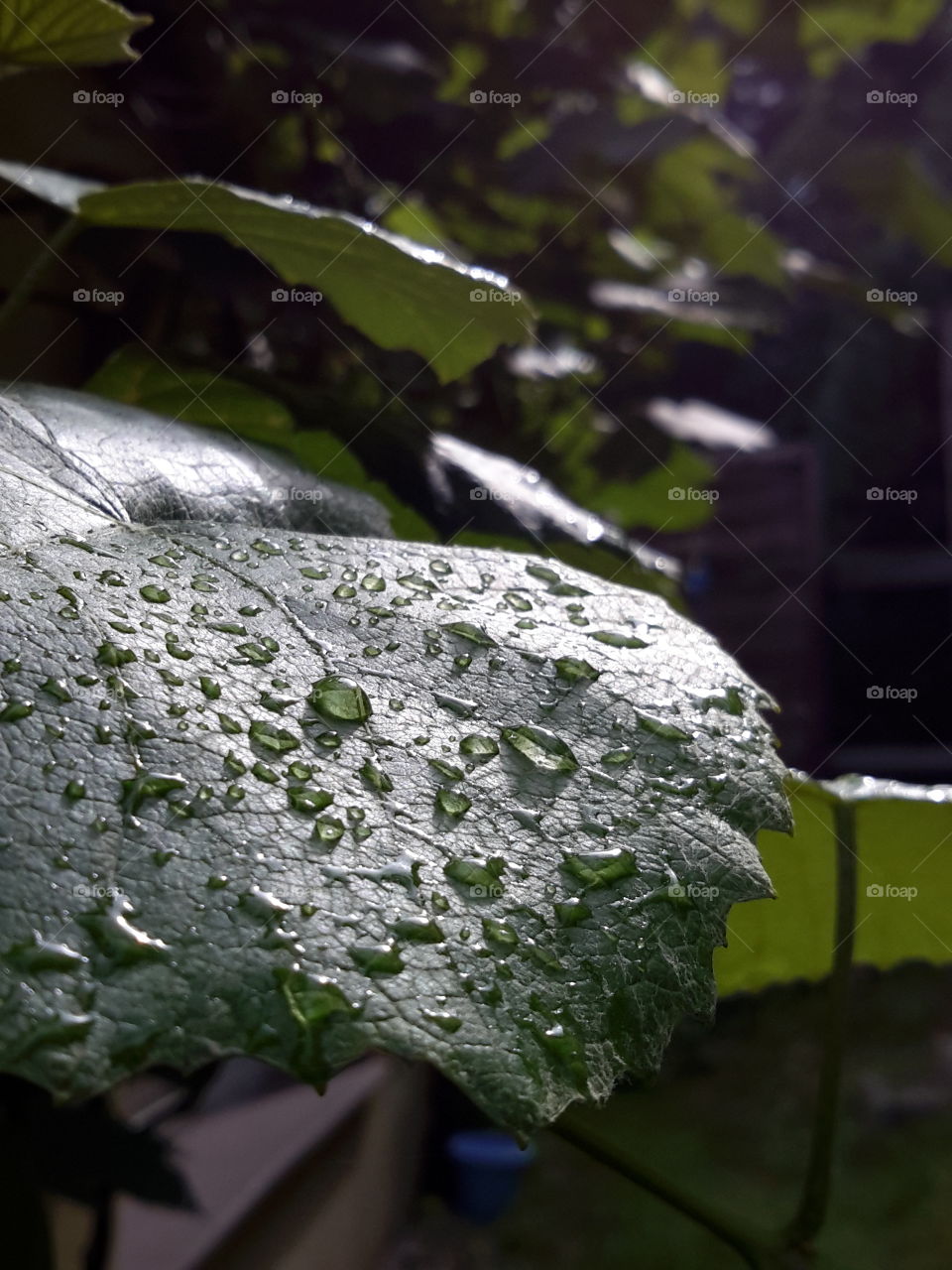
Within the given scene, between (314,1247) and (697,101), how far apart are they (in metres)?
1.97

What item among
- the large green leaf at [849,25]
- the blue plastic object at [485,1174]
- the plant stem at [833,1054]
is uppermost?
the large green leaf at [849,25]

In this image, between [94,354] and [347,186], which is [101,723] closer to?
[94,354]

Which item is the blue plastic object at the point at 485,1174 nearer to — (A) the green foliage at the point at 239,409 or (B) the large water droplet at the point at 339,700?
(A) the green foliage at the point at 239,409

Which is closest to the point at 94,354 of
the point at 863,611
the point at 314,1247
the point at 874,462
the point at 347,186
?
the point at 347,186

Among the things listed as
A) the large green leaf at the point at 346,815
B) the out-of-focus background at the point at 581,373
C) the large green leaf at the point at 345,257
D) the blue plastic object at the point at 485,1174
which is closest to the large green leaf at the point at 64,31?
the large green leaf at the point at 345,257

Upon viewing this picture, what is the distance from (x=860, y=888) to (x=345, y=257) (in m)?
0.44

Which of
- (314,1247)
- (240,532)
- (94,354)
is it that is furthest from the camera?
(314,1247)

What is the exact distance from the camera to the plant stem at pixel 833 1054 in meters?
0.50

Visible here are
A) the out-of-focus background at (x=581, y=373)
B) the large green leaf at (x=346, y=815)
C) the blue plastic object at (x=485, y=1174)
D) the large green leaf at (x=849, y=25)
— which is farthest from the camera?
the blue plastic object at (x=485, y=1174)

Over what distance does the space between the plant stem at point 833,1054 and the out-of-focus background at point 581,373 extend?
7 cm

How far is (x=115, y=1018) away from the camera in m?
0.23

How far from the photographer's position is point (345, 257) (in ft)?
1.76

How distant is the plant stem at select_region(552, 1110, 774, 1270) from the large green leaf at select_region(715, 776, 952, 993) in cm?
14

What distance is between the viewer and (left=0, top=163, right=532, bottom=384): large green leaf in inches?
19.9
